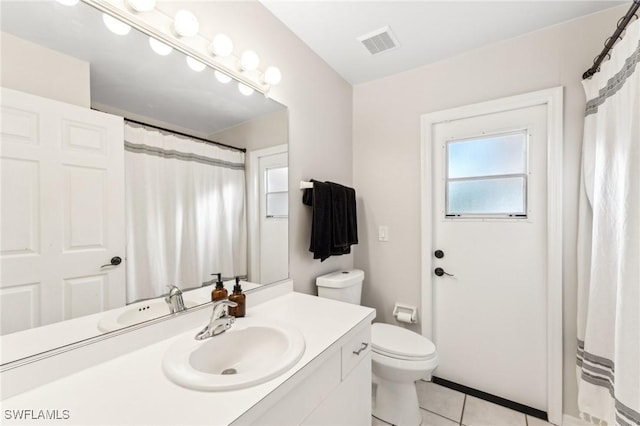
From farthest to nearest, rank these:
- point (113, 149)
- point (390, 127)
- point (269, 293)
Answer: point (390, 127)
point (269, 293)
point (113, 149)

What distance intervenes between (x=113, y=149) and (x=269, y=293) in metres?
0.92

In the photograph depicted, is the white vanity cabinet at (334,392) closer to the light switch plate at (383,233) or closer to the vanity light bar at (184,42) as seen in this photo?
the light switch plate at (383,233)

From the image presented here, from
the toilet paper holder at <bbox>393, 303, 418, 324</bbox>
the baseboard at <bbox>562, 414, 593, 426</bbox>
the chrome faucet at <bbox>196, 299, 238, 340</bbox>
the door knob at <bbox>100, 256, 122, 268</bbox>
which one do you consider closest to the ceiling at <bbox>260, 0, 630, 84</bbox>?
the door knob at <bbox>100, 256, 122, 268</bbox>

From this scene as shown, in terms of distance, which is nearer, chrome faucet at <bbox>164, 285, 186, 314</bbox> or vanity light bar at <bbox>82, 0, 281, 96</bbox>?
vanity light bar at <bbox>82, 0, 281, 96</bbox>

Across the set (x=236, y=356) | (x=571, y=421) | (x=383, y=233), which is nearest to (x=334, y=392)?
Answer: (x=236, y=356)

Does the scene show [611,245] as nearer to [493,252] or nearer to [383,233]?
[493,252]

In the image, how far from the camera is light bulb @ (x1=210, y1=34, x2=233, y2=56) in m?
1.09

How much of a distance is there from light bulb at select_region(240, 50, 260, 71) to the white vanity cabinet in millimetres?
1264

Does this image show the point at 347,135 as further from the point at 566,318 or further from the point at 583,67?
the point at 566,318

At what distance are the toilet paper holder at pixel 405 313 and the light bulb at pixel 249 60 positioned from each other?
1830mm

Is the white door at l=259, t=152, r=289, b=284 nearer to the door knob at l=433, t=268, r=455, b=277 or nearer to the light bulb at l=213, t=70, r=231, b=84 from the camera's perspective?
the light bulb at l=213, t=70, r=231, b=84

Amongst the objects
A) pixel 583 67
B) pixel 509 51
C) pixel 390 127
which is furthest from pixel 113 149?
pixel 583 67

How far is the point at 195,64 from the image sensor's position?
110 centimetres

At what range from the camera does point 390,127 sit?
2049 millimetres
